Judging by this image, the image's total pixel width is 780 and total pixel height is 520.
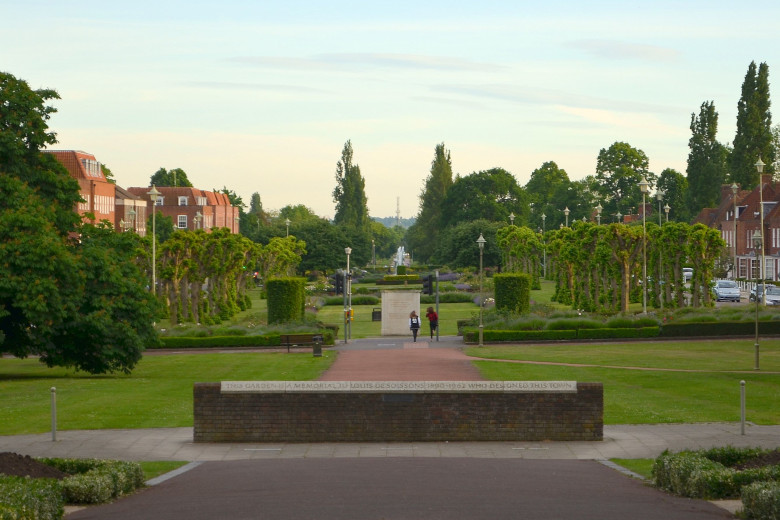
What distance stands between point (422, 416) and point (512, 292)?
3905 cm

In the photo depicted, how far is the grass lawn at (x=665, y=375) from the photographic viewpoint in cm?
2595

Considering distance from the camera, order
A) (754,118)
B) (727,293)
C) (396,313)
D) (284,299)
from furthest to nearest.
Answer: (754,118), (727,293), (284,299), (396,313)

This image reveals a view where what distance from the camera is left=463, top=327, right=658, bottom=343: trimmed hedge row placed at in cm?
4984

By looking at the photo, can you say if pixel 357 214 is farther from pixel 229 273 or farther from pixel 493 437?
pixel 493 437

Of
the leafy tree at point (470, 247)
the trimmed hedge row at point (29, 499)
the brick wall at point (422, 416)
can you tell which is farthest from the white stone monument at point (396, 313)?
the leafy tree at point (470, 247)

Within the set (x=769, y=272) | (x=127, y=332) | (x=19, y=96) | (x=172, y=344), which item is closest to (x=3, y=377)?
(x=127, y=332)

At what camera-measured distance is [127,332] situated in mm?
34719

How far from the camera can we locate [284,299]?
190 feet

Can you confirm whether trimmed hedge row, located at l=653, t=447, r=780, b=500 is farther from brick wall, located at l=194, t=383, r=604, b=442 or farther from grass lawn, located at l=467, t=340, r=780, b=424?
grass lawn, located at l=467, t=340, r=780, b=424

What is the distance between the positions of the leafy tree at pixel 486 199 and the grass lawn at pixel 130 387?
9955 centimetres

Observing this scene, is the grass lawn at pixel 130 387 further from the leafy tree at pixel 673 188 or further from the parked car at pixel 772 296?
the leafy tree at pixel 673 188

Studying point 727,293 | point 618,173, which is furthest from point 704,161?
point 727,293

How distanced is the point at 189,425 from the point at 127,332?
10.9m

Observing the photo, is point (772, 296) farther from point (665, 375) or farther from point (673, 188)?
point (673, 188)
